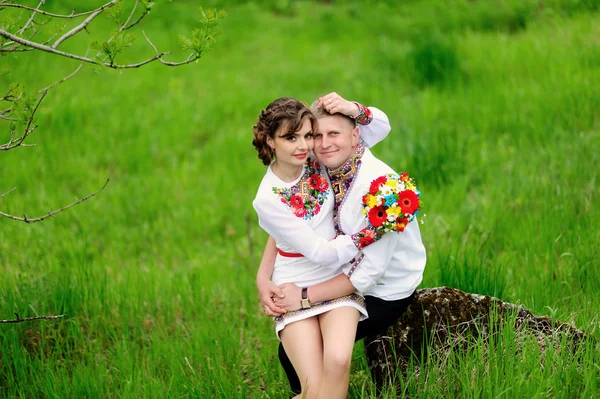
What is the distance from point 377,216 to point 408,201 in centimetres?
15

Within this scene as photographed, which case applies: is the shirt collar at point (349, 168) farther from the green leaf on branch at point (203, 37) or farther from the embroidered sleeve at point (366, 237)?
the green leaf on branch at point (203, 37)

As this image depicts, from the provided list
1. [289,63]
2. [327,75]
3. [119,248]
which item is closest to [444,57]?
[327,75]

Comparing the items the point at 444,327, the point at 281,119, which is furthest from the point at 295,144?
the point at 444,327

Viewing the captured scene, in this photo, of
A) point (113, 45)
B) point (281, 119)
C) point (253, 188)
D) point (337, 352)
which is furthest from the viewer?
point (253, 188)

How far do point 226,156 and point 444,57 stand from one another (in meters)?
2.55

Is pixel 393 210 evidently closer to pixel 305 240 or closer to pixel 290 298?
pixel 305 240

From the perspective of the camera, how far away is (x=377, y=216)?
2938 millimetres

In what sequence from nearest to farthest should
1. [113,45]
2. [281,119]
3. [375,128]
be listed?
[113,45] → [281,119] → [375,128]

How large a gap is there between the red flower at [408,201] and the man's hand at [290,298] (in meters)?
0.60

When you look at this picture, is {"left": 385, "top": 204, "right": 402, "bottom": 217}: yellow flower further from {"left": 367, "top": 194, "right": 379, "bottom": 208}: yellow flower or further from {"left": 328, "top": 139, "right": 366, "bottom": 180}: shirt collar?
{"left": 328, "top": 139, "right": 366, "bottom": 180}: shirt collar

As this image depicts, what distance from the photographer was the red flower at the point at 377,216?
2926 millimetres

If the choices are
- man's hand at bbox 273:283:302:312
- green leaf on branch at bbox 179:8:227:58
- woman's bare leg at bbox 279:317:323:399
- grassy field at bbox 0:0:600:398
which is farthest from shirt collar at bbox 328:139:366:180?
grassy field at bbox 0:0:600:398

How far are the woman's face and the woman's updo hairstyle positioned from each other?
16mm

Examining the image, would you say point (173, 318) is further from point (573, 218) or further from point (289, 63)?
point (289, 63)
